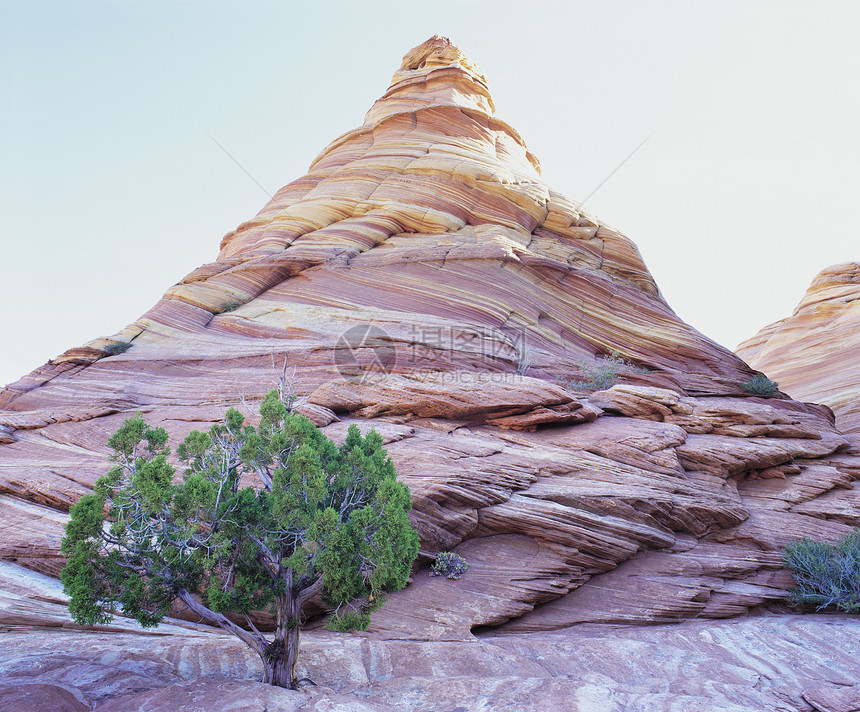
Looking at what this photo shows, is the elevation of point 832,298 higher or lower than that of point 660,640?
higher

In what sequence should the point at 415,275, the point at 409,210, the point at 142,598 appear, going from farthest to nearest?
the point at 409,210, the point at 415,275, the point at 142,598

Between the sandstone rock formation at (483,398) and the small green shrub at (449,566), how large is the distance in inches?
9.0

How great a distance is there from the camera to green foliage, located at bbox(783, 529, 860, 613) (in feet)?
46.7

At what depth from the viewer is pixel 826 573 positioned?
47.4ft

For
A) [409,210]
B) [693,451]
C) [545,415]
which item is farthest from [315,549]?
[409,210]

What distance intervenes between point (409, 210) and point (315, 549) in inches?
Answer: 878

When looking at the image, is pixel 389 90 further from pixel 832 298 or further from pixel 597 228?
pixel 832 298

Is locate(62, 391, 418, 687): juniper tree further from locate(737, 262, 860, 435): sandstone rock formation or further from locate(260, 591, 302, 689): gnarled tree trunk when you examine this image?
locate(737, 262, 860, 435): sandstone rock formation

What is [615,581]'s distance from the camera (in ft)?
46.5

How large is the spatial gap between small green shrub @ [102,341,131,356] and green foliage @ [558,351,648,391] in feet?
61.4
